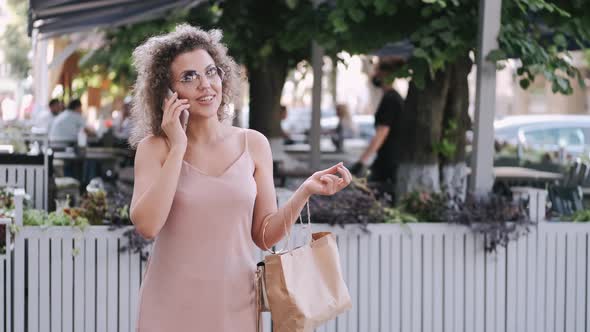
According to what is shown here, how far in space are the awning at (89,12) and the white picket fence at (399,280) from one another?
3058 mm

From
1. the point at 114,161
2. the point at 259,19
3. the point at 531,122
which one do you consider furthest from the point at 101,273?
the point at 531,122

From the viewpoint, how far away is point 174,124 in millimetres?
3318

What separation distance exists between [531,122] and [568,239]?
1273 cm

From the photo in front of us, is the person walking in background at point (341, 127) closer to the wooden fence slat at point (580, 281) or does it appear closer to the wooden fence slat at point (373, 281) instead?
the wooden fence slat at point (580, 281)

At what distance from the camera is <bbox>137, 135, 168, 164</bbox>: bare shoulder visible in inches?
134

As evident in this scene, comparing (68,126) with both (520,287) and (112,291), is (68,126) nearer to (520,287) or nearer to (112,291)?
(112,291)

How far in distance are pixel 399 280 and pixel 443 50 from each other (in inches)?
67.4

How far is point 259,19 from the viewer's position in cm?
1144

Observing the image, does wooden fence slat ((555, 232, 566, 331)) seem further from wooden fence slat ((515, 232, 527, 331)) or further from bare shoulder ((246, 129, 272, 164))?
bare shoulder ((246, 129, 272, 164))

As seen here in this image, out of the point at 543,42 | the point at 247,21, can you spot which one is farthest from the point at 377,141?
the point at 543,42

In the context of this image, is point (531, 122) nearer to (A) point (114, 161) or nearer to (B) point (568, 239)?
(A) point (114, 161)

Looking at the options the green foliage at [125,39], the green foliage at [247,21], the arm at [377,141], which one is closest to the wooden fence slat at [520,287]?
the green foliage at [125,39]

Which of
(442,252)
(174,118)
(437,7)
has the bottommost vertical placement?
(442,252)

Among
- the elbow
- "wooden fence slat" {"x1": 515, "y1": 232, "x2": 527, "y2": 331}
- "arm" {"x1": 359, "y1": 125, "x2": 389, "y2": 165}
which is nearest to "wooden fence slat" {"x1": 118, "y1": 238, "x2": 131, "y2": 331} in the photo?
"wooden fence slat" {"x1": 515, "y1": 232, "x2": 527, "y2": 331}
